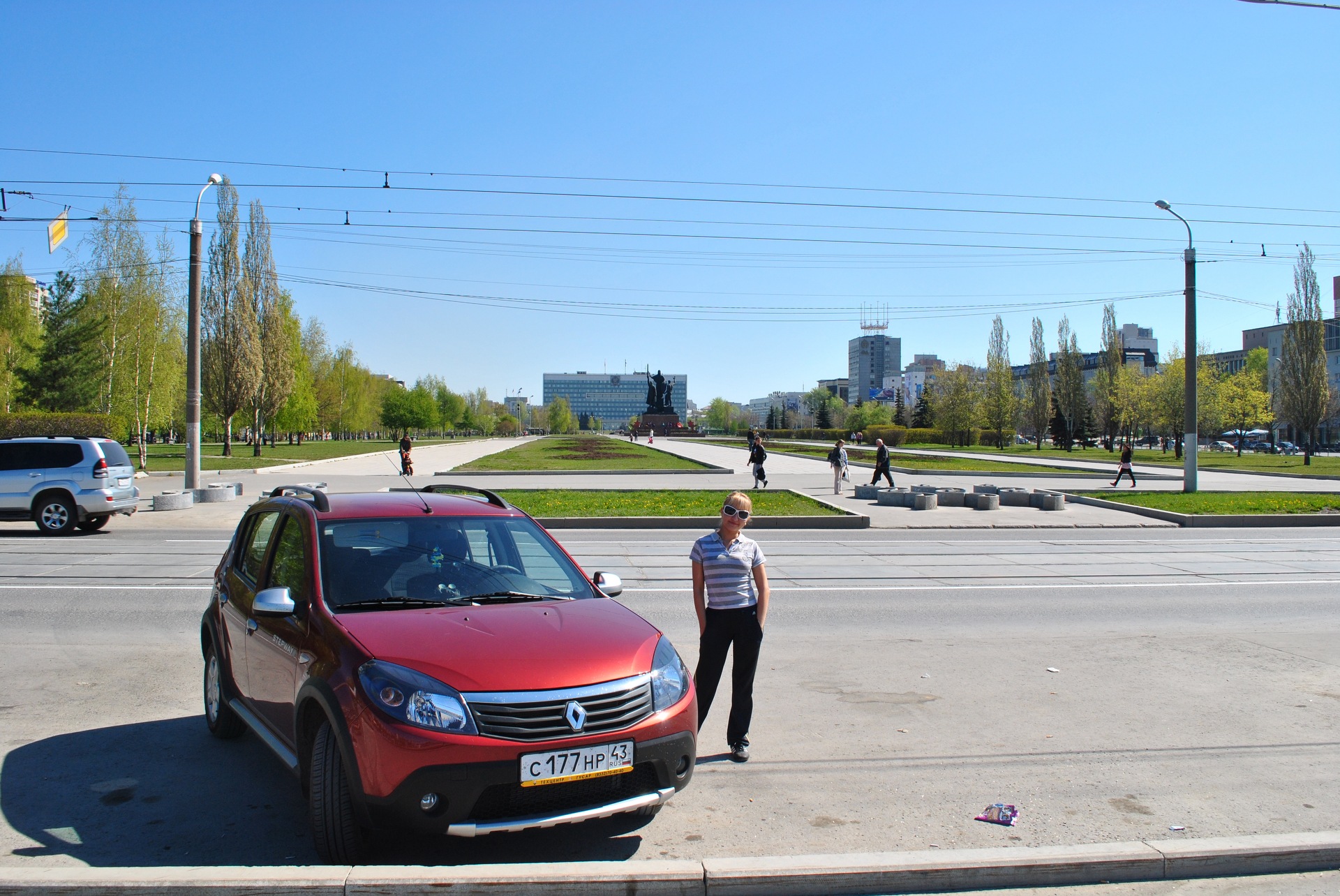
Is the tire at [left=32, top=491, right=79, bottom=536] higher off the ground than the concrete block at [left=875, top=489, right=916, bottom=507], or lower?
higher

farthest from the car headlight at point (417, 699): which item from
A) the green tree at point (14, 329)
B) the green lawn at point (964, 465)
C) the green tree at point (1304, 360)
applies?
the green tree at point (1304, 360)

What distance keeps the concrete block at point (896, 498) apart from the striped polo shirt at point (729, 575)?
1871 centimetres

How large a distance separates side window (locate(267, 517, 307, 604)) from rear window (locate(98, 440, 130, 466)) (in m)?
14.3

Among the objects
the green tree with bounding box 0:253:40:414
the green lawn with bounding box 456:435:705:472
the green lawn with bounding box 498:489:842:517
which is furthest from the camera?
the green tree with bounding box 0:253:40:414

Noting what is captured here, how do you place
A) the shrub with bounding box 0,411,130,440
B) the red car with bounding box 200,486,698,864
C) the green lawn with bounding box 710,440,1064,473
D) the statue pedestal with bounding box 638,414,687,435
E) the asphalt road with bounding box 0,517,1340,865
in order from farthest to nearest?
the statue pedestal with bounding box 638,414,687,435 → the green lawn with bounding box 710,440,1064,473 → the shrub with bounding box 0,411,130,440 → the asphalt road with bounding box 0,517,1340,865 → the red car with bounding box 200,486,698,864

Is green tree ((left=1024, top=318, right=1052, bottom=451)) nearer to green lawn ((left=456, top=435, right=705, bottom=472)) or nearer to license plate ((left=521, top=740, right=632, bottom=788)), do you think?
green lawn ((left=456, top=435, right=705, bottom=472))

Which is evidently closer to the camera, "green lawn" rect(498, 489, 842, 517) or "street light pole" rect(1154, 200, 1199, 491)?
"green lawn" rect(498, 489, 842, 517)

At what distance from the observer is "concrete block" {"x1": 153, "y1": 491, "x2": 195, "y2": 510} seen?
2091cm

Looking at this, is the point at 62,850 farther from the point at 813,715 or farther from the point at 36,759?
the point at 813,715

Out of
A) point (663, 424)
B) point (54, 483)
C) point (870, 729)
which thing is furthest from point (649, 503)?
point (663, 424)

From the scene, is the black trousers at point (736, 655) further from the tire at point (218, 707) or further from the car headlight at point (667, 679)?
the tire at point (218, 707)

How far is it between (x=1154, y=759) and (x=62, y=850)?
18.6ft

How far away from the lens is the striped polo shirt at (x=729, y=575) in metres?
5.34

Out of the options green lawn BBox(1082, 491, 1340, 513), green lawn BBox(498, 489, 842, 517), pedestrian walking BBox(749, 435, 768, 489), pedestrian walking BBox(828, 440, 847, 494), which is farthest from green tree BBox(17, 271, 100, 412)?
green lawn BBox(1082, 491, 1340, 513)
